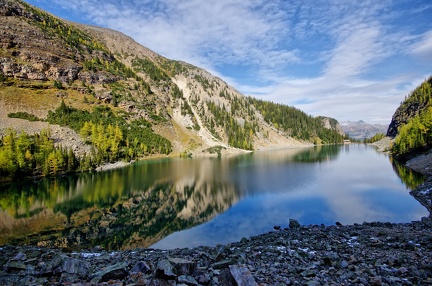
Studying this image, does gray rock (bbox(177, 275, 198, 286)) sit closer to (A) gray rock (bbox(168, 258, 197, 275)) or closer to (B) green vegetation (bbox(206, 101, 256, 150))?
(A) gray rock (bbox(168, 258, 197, 275))

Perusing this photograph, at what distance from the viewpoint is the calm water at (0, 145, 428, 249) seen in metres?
28.7

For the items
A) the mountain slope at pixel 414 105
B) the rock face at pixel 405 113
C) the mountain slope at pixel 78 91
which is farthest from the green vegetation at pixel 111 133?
the rock face at pixel 405 113

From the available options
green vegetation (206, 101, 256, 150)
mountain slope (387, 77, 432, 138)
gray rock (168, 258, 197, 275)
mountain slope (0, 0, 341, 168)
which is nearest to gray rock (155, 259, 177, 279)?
gray rock (168, 258, 197, 275)

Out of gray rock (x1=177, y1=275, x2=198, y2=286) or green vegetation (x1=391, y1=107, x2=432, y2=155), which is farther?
green vegetation (x1=391, y1=107, x2=432, y2=155)

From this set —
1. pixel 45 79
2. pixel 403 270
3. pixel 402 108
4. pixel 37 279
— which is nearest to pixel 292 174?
pixel 403 270

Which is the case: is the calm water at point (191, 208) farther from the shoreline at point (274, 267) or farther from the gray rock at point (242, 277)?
the gray rock at point (242, 277)

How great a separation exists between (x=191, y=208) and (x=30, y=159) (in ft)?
199

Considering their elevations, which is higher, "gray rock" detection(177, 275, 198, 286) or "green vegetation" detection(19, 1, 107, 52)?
"green vegetation" detection(19, 1, 107, 52)

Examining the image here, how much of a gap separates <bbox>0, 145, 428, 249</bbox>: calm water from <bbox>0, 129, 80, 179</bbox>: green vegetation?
7.87m

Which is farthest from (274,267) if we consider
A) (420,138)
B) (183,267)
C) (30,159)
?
(420,138)

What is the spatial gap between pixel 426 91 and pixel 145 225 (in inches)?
7764

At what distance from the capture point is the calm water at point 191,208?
94.2ft

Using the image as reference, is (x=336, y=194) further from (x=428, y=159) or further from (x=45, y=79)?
(x=45, y=79)

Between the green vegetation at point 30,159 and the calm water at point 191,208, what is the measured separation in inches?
310
